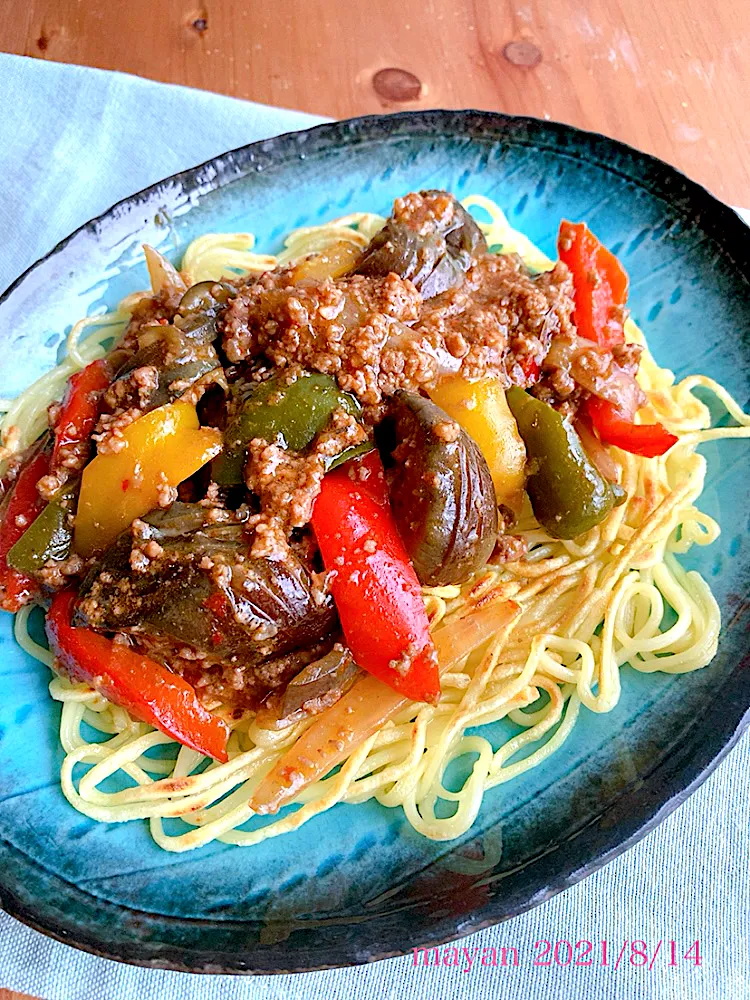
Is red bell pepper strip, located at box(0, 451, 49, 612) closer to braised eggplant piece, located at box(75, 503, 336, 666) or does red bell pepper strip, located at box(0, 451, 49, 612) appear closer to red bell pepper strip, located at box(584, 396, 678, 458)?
braised eggplant piece, located at box(75, 503, 336, 666)

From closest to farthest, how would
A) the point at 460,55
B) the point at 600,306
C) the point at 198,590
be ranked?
the point at 198,590
the point at 600,306
the point at 460,55

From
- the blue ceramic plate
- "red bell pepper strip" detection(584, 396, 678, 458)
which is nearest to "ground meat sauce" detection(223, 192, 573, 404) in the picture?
"red bell pepper strip" detection(584, 396, 678, 458)

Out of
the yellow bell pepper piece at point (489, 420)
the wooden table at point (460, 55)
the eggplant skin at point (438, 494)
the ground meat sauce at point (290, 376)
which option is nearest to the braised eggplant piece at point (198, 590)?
the ground meat sauce at point (290, 376)

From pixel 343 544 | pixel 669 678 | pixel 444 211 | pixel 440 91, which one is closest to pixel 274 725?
pixel 343 544

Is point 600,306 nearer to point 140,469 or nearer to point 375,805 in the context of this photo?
point 140,469

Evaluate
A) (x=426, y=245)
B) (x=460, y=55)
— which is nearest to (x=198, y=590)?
(x=426, y=245)

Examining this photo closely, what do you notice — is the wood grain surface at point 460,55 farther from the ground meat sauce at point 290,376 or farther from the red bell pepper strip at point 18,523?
the red bell pepper strip at point 18,523
